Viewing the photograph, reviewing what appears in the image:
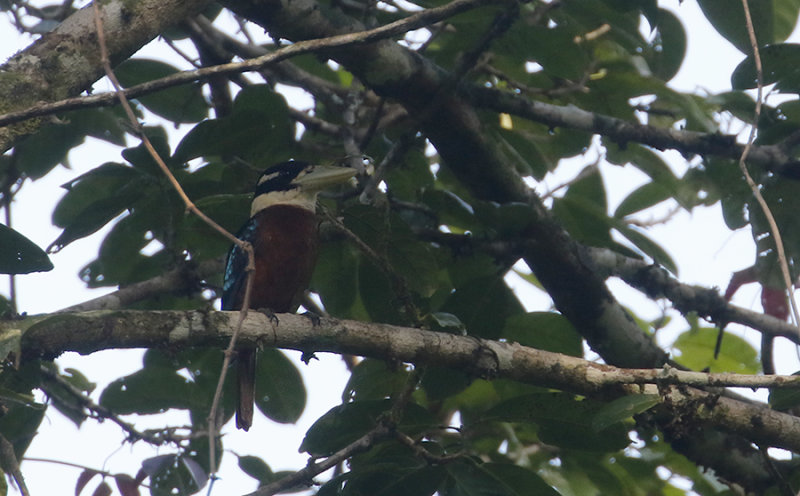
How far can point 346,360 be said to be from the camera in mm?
5922

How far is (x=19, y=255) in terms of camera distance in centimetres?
291

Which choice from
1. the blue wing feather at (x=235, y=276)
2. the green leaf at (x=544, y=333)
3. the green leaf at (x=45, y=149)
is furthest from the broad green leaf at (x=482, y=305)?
the green leaf at (x=45, y=149)

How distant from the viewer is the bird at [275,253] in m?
4.51

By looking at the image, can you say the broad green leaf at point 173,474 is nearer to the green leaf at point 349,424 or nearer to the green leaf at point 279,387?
the green leaf at point 279,387

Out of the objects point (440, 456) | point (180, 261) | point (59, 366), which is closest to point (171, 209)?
point (180, 261)

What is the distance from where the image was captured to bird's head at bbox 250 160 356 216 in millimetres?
4734

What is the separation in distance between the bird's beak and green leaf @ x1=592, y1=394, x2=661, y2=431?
1.98 metres

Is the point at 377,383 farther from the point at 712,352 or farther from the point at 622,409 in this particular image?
the point at 712,352

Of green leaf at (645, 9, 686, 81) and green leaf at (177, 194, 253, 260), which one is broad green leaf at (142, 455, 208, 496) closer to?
green leaf at (177, 194, 253, 260)

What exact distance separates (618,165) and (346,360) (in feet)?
7.22

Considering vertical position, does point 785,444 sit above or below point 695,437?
below

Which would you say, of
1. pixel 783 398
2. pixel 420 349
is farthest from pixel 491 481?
pixel 783 398

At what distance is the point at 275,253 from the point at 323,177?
49 centimetres

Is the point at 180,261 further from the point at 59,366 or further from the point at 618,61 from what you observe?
the point at 618,61
